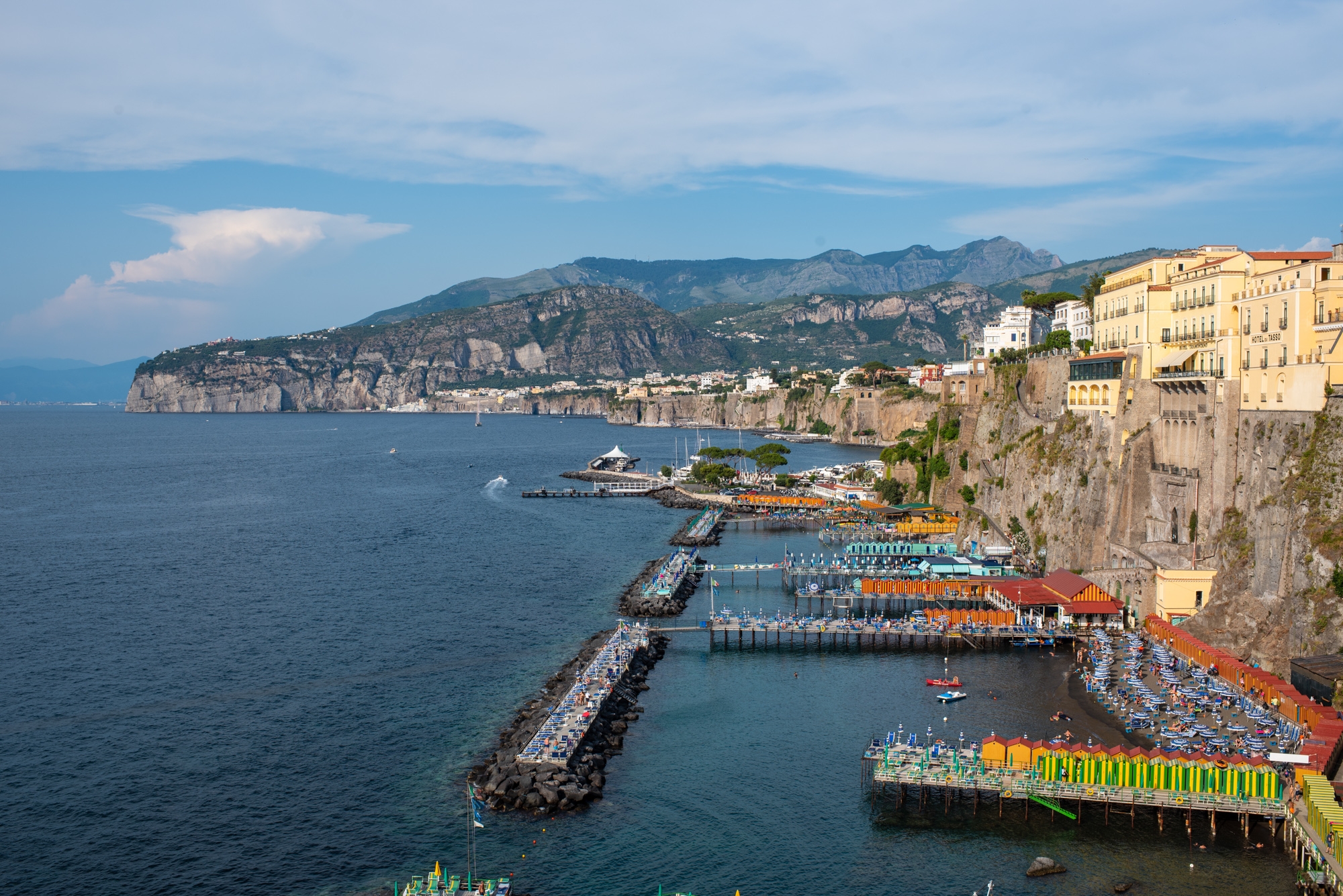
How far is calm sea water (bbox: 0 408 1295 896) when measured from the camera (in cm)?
2995

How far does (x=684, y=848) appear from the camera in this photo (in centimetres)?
3102

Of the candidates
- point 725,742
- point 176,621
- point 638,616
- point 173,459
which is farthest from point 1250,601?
point 173,459

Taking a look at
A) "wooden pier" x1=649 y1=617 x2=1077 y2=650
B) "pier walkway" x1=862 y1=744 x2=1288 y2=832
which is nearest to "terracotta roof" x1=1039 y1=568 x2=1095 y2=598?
"wooden pier" x1=649 y1=617 x2=1077 y2=650

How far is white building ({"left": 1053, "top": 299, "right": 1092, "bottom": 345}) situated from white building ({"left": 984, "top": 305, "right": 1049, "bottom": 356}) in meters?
18.8

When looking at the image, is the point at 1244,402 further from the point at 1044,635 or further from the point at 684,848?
the point at 684,848

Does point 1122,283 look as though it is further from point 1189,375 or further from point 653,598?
point 653,598

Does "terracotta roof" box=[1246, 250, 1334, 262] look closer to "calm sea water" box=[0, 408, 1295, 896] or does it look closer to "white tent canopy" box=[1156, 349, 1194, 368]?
"white tent canopy" box=[1156, 349, 1194, 368]

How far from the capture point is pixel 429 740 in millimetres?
39531

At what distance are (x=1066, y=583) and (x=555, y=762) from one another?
30.7m

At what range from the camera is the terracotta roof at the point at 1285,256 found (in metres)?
48.5

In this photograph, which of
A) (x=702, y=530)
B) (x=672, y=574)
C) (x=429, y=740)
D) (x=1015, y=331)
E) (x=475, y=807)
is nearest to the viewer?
(x=475, y=807)

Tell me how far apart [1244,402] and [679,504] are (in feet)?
216

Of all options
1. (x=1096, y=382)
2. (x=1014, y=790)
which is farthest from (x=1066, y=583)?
(x=1014, y=790)

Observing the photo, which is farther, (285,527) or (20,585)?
(285,527)
